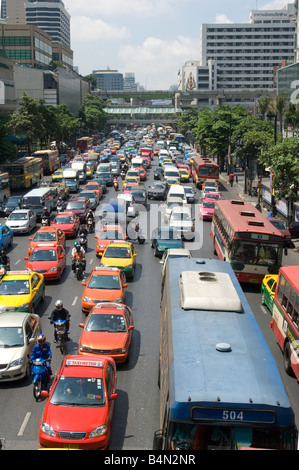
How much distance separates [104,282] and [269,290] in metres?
6.05

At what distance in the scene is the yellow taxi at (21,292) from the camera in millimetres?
17906

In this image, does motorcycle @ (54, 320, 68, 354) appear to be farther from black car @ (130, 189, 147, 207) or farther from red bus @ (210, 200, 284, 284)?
black car @ (130, 189, 147, 207)

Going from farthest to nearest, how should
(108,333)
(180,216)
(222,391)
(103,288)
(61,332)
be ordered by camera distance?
(180,216), (103,288), (61,332), (108,333), (222,391)

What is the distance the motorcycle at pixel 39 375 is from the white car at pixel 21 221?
69.2 ft

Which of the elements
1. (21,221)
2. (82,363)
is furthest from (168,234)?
(82,363)

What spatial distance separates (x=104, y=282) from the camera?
19.5 m

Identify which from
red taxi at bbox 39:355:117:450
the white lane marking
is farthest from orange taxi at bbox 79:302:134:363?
the white lane marking

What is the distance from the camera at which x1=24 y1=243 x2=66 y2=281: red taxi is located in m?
23.2

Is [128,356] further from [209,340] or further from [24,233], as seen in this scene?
[24,233]

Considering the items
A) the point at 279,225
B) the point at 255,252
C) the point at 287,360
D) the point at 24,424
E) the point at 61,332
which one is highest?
the point at 255,252

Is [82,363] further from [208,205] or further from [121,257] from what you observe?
[208,205]

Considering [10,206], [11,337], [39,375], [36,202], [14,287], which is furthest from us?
[10,206]

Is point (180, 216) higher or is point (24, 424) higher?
point (180, 216)

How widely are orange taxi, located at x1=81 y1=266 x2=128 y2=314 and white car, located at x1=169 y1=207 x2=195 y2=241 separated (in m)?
11.4
